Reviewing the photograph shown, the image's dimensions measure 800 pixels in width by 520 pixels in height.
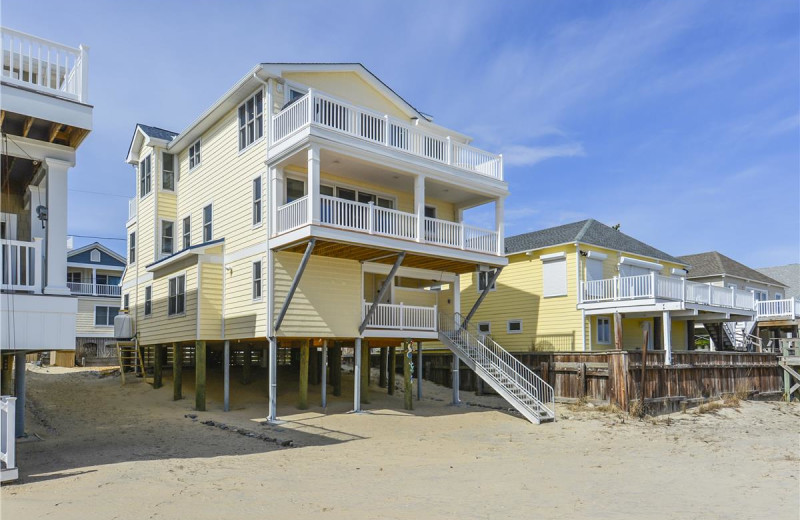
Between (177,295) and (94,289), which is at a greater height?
(94,289)

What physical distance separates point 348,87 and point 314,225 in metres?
7.45

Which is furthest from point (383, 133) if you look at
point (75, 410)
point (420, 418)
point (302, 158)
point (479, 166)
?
point (75, 410)

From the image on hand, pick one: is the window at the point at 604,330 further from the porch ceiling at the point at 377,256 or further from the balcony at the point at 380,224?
the balcony at the point at 380,224

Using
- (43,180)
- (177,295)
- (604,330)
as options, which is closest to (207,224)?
(177,295)

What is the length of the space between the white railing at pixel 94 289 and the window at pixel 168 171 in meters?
24.8

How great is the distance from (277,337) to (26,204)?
7739 millimetres

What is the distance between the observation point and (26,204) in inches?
632

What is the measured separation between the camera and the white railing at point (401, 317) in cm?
2306

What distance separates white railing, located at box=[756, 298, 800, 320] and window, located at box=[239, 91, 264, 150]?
2968cm

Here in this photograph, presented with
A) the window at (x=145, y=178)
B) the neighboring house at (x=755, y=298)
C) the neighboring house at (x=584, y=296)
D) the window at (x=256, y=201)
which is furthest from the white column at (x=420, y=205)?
the neighboring house at (x=755, y=298)

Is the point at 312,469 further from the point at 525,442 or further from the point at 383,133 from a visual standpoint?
the point at 383,133

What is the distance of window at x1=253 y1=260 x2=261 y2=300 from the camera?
21.3m

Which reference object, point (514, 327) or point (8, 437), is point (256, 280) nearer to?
point (8, 437)

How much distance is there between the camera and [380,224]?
2102cm
